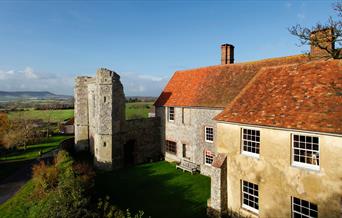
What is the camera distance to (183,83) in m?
29.5

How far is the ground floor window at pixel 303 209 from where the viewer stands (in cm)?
1140

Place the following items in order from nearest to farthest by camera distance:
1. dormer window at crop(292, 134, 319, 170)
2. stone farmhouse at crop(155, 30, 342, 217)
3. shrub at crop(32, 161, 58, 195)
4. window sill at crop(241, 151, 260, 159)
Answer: stone farmhouse at crop(155, 30, 342, 217)
dormer window at crop(292, 134, 319, 170)
window sill at crop(241, 151, 260, 159)
shrub at crop(32, 161, 58, 195)

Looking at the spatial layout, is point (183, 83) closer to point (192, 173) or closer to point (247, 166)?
point (192, 173)

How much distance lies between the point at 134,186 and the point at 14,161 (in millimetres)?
21454

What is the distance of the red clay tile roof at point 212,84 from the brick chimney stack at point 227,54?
5.56ft

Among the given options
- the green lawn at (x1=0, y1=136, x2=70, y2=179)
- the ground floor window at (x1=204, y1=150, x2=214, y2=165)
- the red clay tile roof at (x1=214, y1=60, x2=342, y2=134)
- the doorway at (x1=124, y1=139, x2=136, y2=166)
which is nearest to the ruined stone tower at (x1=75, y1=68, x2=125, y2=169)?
the doorway at (x1=124, y1=139, x2=136, y2=166)

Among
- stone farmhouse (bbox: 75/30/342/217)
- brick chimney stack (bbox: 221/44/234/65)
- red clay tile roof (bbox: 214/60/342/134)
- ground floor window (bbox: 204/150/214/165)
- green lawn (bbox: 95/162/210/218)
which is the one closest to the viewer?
stone farmhouse (bbox: 75/30/342/217)

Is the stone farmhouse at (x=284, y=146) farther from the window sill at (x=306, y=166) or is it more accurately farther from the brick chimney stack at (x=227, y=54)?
the brick chimney stack at (x=227, y=54)

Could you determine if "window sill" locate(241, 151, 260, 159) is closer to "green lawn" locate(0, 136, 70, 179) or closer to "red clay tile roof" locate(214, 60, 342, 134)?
"red clay tile roof" locate(214, 60, 342, 134)

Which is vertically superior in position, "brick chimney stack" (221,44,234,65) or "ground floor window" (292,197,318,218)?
"brick chimney stack" (221,44,234,65)

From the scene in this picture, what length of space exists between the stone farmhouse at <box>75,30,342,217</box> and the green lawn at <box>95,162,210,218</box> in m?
1.69

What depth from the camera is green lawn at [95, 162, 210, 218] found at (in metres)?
16.5

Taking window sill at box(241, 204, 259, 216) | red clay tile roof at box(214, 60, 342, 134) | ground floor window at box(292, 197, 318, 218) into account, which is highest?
red clay tile roof at box(214, 60, 342, 134)

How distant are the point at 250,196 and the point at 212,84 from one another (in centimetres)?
1356
